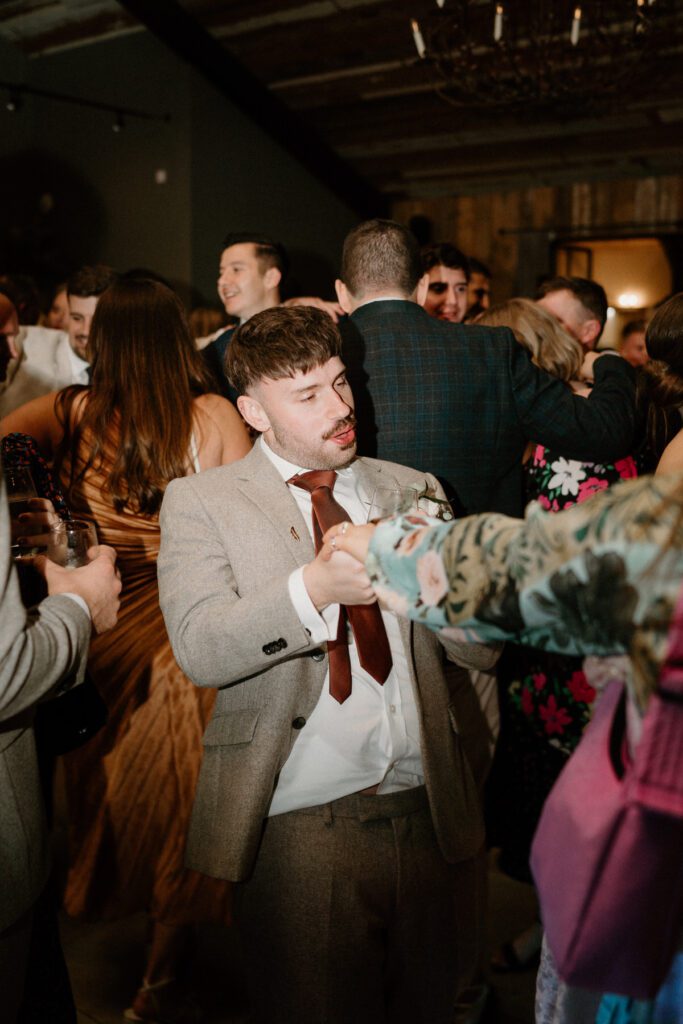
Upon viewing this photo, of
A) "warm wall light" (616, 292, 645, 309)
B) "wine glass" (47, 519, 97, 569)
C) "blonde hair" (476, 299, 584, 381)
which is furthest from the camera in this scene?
"warm wall light" (616, 292, 645, 309)

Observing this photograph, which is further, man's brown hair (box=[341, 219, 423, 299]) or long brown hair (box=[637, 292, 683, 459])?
man's brown hair (box=[341, 219, 423, 299])

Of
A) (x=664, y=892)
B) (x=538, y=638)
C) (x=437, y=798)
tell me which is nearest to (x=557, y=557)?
(x=538, y=638)

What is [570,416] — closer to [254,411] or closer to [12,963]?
[254,411]

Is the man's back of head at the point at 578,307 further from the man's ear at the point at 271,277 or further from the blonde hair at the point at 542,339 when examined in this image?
the man's ear at the point at 271,277

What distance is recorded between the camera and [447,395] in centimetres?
225

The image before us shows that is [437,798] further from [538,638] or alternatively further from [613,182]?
[613,182]

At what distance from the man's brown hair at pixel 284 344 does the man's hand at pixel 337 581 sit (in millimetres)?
480

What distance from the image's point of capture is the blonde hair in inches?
106

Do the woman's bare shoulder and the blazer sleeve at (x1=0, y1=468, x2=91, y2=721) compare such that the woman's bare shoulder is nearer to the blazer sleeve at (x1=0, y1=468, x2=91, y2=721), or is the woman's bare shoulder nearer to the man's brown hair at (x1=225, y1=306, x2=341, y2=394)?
the man's brown hair at (x1=225, y1=306, x2=341, y2=394)

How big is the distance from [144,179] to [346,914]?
5.99m

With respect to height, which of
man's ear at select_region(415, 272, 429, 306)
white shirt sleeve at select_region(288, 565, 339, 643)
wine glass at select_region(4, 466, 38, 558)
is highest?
man's ear at select_region(415, 272, 429, 306)

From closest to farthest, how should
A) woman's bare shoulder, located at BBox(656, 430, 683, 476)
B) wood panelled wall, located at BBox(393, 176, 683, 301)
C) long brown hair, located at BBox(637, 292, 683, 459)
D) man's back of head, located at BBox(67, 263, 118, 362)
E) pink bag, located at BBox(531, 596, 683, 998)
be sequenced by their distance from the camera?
pink bag, located at BBox(531, 596, 683, 998) < woman's bare shoulder, located at BBox(656, 430, 683, 476) < long brown hair, located at BBox(637, 292, 683, 459) < man's back of head, located at BBox(67, 263, 118, 362) < wood panelled wall, located at BBox(393, 176, 683, 301)

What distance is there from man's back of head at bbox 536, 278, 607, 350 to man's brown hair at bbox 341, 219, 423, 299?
82 centimetres

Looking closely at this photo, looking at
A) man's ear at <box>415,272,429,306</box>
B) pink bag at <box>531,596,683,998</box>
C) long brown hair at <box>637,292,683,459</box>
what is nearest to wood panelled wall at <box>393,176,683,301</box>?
man's ear at <box>415,272,429,306</box>
